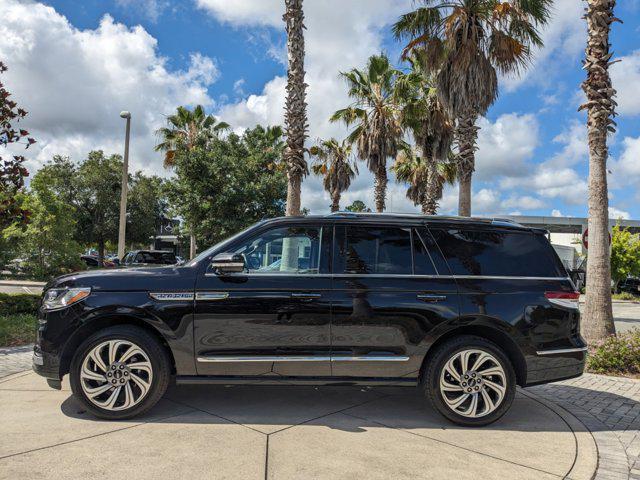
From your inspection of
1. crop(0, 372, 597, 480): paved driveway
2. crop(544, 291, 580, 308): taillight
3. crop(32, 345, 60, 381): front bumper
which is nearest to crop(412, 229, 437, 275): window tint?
crop(544, 291, 580, 308): taillight

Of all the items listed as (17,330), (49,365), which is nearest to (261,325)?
(49,365)

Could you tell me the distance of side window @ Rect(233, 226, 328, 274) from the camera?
4312 millimetres

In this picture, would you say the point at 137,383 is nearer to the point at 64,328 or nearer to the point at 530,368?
the point at 64,328

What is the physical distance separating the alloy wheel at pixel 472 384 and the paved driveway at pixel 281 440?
213 mm

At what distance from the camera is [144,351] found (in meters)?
4.08

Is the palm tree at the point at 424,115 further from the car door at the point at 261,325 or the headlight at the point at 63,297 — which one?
the headlight at the point at 63,297

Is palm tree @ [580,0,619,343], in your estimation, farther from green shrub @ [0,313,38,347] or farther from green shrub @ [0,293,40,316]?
green shrub @ [0,293,40,316]

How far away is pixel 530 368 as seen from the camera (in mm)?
4285

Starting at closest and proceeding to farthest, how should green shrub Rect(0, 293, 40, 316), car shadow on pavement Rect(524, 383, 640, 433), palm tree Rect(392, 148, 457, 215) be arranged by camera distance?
car shadow on pavement Rect(524, 383, 640, 433) → green shrub Rect(0, 293, 40, 316) → palm tree Rect(392, 148, 457, 215)

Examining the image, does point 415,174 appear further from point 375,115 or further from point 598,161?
point 598,161

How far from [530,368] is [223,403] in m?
2.95

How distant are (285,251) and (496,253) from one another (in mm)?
2024

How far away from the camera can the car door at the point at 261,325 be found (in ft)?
13.5

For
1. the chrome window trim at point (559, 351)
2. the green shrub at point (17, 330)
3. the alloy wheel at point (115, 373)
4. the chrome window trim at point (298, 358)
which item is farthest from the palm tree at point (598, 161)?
the green shrub at point (17, 330)
